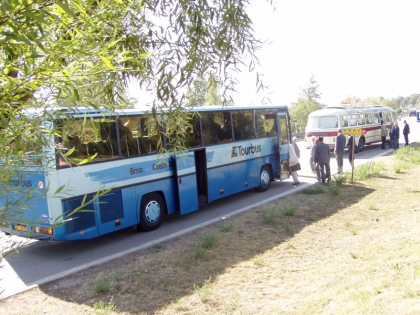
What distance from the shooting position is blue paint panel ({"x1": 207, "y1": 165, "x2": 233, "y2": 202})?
1148 centimetres

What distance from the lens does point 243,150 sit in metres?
12.8

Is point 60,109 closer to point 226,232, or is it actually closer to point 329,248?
point 329,248

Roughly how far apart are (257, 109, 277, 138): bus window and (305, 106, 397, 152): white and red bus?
9678mm

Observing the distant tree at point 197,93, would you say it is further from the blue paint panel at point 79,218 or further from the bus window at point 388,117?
the bus window at point 388,117

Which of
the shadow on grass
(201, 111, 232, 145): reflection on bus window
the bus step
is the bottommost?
the shadow on grass

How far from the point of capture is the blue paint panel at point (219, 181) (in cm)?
1148

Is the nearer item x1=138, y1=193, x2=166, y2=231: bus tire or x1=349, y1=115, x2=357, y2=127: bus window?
x1=138, y1=193, x2=166, y2=231: bus tire

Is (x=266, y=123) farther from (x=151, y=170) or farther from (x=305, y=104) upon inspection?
(x=305, y=104)

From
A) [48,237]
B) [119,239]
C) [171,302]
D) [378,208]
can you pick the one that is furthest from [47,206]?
[378,208]

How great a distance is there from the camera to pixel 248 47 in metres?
3.23

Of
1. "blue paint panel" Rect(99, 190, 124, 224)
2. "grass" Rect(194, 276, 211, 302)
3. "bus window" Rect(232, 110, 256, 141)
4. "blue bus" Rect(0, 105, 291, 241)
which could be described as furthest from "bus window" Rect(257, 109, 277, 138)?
"grass" Rect(194, 276, 211, 302)

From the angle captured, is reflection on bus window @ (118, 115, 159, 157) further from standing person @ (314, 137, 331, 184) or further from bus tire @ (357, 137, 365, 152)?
bus tire @ (357, 137, 365, 152)

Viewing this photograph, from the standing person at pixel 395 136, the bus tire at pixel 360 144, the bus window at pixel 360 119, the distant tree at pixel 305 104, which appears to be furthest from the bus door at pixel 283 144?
the distant tree at pixel 305 104

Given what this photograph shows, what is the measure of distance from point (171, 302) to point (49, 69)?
14.4 ft
